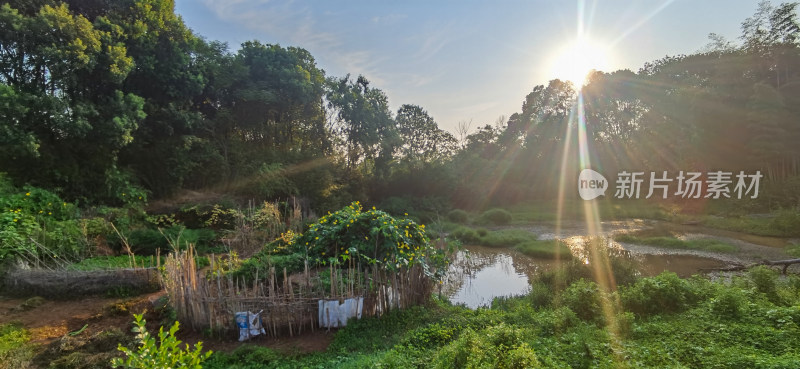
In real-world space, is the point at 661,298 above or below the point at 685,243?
above

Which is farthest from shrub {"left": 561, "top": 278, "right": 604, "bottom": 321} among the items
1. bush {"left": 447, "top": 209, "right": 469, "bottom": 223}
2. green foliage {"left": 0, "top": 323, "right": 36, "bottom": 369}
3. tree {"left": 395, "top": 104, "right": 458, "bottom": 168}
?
tree {"left": 395, "top": 104, "right": 458, "bottom": 168}

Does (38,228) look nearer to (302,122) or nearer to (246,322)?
(246,322)

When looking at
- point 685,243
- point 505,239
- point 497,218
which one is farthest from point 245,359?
point 497,218

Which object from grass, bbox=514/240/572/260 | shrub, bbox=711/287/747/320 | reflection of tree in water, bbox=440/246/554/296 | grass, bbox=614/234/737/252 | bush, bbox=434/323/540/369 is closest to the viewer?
bush, bbox=434/323/540/369

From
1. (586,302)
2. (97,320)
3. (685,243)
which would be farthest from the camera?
(685,243)

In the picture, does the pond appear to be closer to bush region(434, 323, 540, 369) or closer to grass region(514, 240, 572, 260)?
grass region(514, 240, 572, 260)

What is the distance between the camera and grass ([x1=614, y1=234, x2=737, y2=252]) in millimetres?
10148

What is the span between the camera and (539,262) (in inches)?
389

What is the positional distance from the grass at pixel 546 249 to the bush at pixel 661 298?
4.86 meters

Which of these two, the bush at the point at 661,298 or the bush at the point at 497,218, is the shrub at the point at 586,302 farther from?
the bush at the point at 497,218

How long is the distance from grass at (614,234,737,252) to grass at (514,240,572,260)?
273cm

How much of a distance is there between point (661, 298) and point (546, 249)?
18.8 feet

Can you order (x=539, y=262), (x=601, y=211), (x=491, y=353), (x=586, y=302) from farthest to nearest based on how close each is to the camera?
(x=601, y=211)
(x=539, y=262)
(x=586, y=302)
(x=491, y=353)

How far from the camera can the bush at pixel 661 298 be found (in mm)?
4848
